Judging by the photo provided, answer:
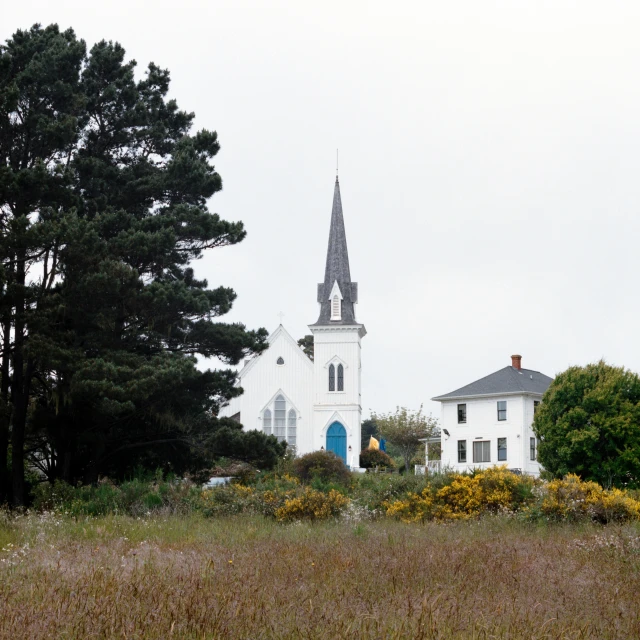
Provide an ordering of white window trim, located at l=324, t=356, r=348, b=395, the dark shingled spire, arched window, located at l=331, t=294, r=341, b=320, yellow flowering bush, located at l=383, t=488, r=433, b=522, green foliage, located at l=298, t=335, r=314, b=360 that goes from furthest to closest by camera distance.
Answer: green foliage, located at l=298, t=335, r=314, b=360
the dark shingled spire
arched window, located at l=331, t=294, r=341, b=320
white window trim, located at l=324, t=356, r=348, b=395
yellow flowering bush, located at l=383, t=488, r=433, b=522

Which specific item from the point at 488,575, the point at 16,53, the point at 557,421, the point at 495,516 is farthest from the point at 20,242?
the point at 557,421

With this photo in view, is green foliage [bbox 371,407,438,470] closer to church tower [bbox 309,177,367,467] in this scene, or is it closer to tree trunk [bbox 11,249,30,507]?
church tower [bbox 309,177,367,467]

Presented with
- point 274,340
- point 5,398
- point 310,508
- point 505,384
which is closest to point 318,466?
point 5,398

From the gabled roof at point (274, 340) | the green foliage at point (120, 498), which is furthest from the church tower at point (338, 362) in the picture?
the green foliage at point (120, 498)

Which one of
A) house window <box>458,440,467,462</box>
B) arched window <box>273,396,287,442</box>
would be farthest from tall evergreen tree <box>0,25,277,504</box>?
house window <box>458,440,467,462</box>

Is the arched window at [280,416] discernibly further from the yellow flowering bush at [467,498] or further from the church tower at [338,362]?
the yellow flowering bush at [467,498]

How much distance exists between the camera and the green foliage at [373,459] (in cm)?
5391

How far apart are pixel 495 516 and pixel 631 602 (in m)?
8.63

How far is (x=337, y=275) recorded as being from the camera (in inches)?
2336

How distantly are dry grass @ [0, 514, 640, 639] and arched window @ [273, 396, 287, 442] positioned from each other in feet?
145

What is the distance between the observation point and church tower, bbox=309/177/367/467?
54.9m

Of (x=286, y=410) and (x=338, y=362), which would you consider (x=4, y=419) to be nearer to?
(x=286, y=410)

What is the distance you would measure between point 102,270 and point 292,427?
37106 mm

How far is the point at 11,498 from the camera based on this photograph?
21188mm
